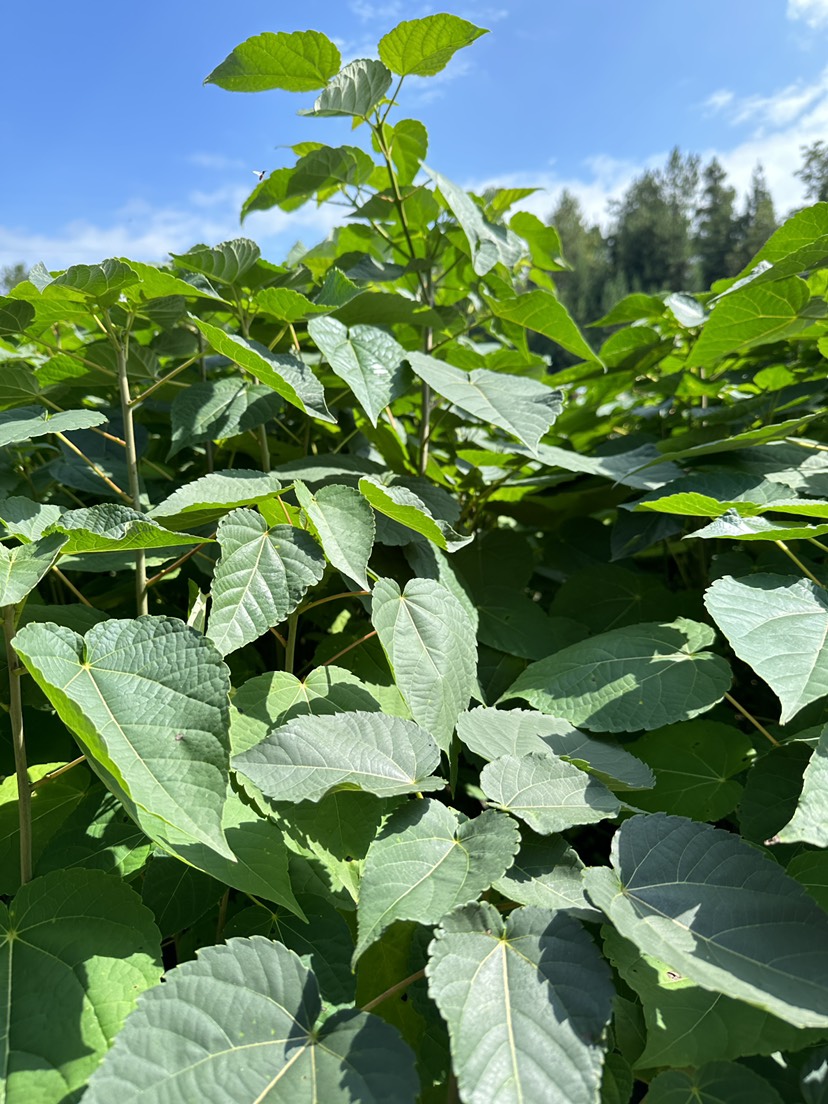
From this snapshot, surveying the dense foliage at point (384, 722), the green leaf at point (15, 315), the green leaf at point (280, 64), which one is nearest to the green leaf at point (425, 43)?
the dense foliage at point (384, 722)

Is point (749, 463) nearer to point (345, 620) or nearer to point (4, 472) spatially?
point (345, 620)

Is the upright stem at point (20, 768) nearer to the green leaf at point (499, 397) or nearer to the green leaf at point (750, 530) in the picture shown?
the green leaf at point (499, 397)

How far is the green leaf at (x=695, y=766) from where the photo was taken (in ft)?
3.81

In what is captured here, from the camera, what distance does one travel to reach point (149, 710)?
87 cm

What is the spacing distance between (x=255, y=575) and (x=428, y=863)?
0.45 m

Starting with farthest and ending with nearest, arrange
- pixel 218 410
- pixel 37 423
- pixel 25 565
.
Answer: pixel 218 410 < pixel 37 423 < pixel 25 565

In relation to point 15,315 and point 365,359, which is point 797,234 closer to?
point 365,359

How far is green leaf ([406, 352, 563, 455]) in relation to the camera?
1.28 m

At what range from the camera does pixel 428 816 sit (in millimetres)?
878

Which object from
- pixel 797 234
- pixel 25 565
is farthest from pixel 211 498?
pixel 797 234

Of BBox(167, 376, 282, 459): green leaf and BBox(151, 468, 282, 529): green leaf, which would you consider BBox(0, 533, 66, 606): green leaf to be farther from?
BBox(167, 376, 282, 459): green leaf

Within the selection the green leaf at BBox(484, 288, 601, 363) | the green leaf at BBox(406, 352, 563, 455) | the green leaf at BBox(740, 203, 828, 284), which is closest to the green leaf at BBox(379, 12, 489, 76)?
the green leaf at BBox(484, 288, 601, 363)

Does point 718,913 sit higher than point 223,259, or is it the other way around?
point 223,259

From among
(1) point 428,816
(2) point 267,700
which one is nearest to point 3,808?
(2) point 267,700
